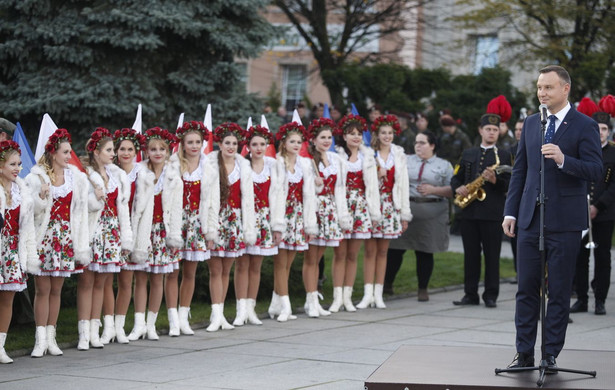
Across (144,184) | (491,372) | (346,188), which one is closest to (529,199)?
(491,372)

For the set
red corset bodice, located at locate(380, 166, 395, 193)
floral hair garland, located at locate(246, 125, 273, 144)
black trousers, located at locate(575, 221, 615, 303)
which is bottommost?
black trousers, located at locate(575, 221, 615, 303)

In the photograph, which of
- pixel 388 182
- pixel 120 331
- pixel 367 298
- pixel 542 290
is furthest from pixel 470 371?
pixel 388 182

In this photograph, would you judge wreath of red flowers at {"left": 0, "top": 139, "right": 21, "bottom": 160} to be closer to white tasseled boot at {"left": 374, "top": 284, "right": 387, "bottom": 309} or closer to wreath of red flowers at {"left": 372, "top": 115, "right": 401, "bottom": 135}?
wreath of red flowers at {"left": 372, "top": 115, "right": 401, "bottom": 135}

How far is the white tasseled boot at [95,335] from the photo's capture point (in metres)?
10.1

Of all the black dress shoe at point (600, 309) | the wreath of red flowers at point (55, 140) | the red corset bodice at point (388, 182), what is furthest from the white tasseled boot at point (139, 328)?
the black dress shoe at point (600, 309)

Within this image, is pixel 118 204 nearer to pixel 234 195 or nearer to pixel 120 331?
pixel 120 331

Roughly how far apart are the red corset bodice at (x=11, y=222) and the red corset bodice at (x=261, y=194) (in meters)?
2.97

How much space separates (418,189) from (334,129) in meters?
1.39

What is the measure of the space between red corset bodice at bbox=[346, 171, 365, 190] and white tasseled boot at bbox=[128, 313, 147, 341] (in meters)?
3.12

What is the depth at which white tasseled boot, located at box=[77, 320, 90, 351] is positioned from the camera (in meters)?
10.0

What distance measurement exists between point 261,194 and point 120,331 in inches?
84.7

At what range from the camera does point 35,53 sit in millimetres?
15766

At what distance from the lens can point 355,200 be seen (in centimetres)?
1281

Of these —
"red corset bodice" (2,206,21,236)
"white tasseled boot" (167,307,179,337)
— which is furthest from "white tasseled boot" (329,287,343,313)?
"red corset bodice" (2,206,21,236)
